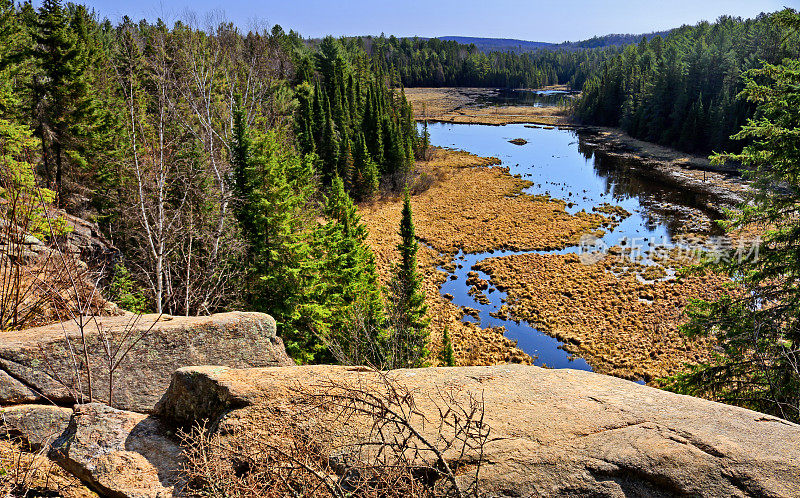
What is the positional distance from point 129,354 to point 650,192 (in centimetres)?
5226

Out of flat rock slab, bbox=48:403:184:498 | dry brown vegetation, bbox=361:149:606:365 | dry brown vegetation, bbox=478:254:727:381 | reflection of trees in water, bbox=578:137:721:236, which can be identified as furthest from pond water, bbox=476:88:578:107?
flat rock slab, bbox=48:403:184:498

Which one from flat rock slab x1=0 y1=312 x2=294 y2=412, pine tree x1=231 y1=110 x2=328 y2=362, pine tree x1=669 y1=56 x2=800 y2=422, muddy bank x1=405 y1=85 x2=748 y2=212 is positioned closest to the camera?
flat rock slab x1=0 y1=312 x2=294 y2=412

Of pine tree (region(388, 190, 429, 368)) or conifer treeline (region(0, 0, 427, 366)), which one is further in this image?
pine tree (region(388, 190, 429, 368))

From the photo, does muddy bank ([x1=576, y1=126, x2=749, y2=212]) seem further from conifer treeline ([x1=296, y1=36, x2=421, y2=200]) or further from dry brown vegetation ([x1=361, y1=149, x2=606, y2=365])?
conifer treeline ([x1=296, y1=36, x2=421, y2=200])

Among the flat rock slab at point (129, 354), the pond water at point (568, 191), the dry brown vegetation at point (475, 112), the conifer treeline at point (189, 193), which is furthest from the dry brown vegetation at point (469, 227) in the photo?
the dry brown vegetation at point (475, 112)

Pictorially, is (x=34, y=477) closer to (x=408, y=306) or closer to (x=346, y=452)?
(x=346, y=452)

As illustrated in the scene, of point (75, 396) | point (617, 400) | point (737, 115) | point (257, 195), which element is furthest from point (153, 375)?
point (737, 115)

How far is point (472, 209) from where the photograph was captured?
45.0 metres

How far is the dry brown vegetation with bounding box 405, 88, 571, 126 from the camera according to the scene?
322 feet

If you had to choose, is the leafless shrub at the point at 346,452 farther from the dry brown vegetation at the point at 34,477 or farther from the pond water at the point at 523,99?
the pond water at the point at 523,99

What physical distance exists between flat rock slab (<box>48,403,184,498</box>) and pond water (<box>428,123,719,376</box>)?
18.9 m

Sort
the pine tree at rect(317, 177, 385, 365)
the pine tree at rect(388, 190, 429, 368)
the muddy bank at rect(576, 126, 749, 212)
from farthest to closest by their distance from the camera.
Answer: the muddy bank at rect(576, 126, 749, 212) < the pine tree at rect(388, 190, 429, 368) < the pine tree at rect(317, 177, 385, 365)

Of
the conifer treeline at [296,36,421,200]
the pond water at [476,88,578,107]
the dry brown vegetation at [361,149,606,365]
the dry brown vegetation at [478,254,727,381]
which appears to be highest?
the pond water at [476,88,578,107]

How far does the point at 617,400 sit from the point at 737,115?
6655 centimetres
